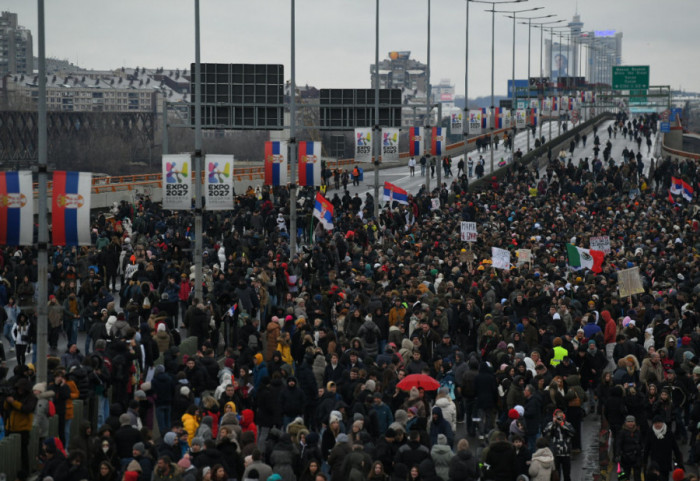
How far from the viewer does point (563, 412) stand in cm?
1670

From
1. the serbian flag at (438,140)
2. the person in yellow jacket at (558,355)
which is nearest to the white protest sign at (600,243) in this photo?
the person in yellow jacket at (558,355)

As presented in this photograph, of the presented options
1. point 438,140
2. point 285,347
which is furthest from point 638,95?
point 285,347

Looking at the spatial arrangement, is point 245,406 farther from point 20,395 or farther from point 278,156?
point 278,156

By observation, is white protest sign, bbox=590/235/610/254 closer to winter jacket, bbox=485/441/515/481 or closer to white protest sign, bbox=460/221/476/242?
white protest sign, bbox=460/221/476/242

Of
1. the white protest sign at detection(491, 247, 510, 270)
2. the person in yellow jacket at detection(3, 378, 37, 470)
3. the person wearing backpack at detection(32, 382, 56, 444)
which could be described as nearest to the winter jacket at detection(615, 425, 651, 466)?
the person wearing backpack at detection(32, 382, 56, 444)

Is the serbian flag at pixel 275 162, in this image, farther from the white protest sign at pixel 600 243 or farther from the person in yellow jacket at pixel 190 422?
the person in yellow jacket at pixel 190 422

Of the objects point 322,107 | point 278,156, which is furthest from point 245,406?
point 322,107

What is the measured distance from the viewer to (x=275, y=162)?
34.0 m

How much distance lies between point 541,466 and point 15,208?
26.1 ft

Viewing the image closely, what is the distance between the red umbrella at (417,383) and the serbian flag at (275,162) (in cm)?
1735

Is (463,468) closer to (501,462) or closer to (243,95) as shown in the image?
(501,462)

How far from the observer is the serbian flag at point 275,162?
33875 millimetres

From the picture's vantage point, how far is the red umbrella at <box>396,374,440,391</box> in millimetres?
16953

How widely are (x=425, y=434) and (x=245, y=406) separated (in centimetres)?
353
